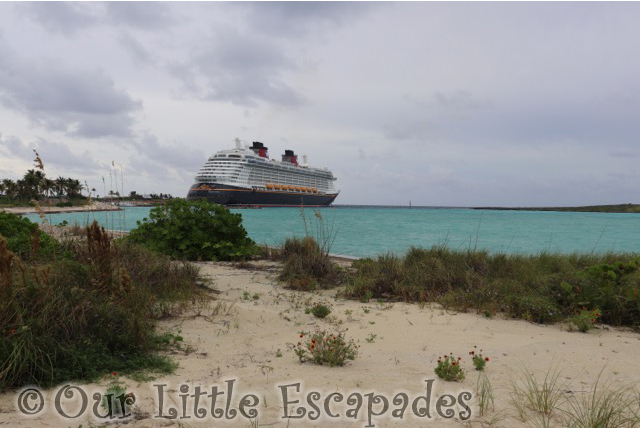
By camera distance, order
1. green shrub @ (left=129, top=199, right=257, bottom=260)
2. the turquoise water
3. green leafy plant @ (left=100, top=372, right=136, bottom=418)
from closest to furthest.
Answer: green leafy plant @ (left=100, top=372, right=136, bottom=418) → green shrub @ (left=129, top=199, right=257, bottom=260) → the turquoise water

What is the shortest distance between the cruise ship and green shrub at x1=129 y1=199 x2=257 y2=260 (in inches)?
2239

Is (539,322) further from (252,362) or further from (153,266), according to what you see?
(153,266)

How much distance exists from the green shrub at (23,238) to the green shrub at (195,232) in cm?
283

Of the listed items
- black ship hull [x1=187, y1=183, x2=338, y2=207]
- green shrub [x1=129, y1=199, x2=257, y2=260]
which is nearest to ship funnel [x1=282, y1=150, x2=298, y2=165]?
black ship hull [x1=187, y1=183, x2=338, y2=207]

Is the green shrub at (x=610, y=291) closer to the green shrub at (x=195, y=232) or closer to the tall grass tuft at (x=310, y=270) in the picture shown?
the tall grass tuft at (x=310, y=270)

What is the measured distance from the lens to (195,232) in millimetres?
10344

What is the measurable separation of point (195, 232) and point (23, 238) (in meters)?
4.10

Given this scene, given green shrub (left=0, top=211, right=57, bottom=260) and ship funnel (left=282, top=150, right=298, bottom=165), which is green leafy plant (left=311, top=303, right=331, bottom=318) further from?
ship funnel (left=282, top=150, right=298, bottom=165)

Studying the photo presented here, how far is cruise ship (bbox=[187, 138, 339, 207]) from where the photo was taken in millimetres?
69438

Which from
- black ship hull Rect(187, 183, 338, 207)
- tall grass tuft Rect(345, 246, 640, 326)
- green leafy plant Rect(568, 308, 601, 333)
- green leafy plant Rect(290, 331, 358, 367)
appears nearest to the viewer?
green leafy plant Rect(290, 331, 358, 367)

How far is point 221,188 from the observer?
6906 cm

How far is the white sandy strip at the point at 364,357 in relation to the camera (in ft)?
9.62

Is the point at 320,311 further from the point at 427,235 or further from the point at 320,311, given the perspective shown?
the point at 427,235

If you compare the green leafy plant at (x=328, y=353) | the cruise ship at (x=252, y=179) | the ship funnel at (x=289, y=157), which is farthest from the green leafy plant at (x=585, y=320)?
the ship funnel at (x=289, y=157)
